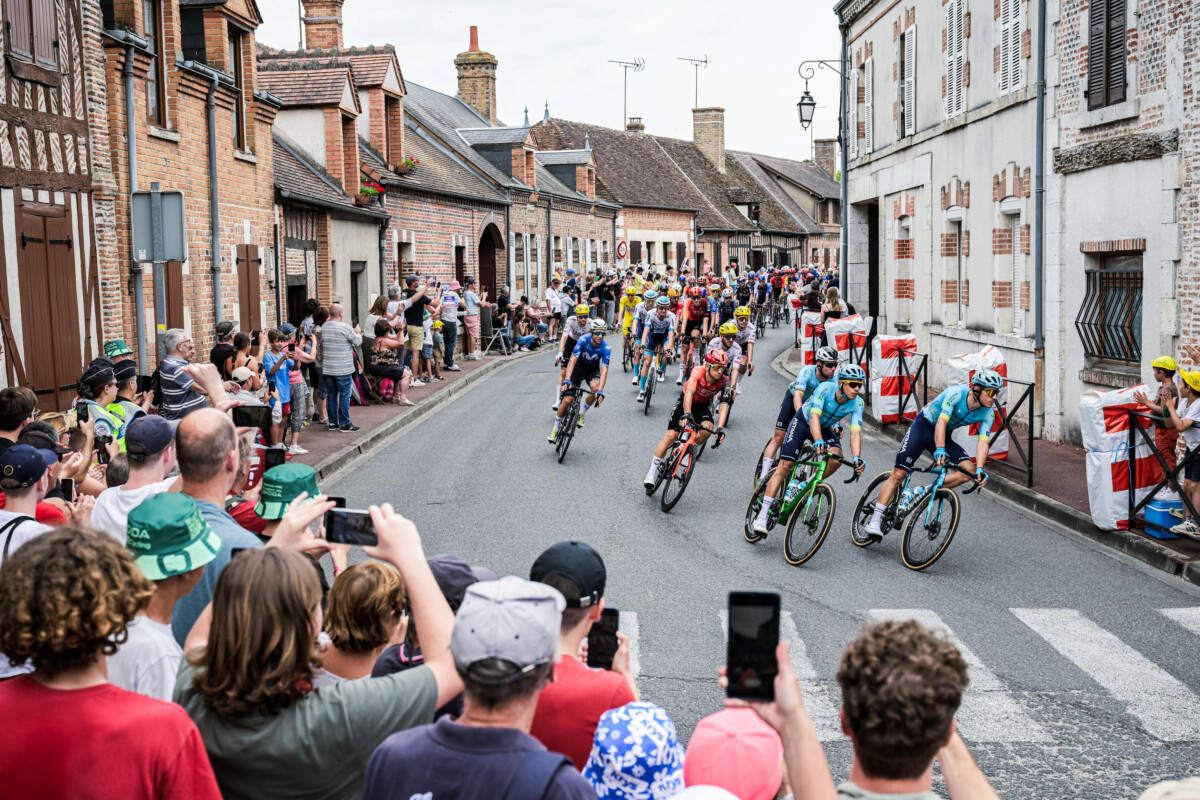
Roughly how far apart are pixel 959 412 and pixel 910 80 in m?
15.3

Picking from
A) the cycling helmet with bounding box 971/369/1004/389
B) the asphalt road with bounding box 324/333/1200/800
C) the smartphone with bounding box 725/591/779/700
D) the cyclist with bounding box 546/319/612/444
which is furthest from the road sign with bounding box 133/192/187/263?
the smartphone with bounding box 725/591/779/700

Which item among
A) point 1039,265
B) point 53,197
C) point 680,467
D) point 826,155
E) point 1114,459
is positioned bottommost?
point 680,467

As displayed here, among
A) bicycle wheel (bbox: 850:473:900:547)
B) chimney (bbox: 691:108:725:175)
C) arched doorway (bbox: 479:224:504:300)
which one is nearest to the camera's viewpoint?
bicycle wheel (bbox: 850:473:900:547)

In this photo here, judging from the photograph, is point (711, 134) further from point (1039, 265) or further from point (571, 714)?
point (571, 714)

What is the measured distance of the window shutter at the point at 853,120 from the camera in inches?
1118

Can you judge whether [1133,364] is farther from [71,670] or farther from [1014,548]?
[71,670]

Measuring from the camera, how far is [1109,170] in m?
14.9

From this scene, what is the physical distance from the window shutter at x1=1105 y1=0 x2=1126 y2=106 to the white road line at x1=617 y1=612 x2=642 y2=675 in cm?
1009

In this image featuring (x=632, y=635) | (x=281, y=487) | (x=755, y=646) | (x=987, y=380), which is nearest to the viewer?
(x=755, y=646)

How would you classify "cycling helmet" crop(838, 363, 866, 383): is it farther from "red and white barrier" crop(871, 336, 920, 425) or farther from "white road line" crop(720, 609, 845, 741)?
"red and white barrier" crop(871, 336, 920, 425)

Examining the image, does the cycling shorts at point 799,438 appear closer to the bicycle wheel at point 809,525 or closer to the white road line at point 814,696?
the bicycle wheel at point 809,525

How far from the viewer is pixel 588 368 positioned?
15.8 metres

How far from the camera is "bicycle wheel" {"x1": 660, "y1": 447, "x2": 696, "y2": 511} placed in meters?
12.2

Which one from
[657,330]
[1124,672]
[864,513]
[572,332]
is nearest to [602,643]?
[1124,672]
